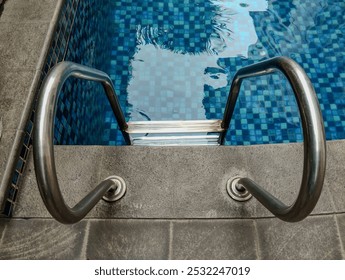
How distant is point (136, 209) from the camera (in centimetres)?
184

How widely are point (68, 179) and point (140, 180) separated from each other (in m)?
0.40

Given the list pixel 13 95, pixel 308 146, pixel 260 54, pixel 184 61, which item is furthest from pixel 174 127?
pixel 308 146

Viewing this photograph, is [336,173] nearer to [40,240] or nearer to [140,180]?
[140,180]

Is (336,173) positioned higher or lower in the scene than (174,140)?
higher

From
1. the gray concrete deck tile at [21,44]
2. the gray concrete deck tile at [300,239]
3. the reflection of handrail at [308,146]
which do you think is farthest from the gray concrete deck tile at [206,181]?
A: the gray concrete deck tile at [21,44]

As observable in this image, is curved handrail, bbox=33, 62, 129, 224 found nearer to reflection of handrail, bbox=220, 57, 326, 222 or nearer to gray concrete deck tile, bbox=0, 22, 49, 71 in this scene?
reflection of handrail, bbox=220, 57, 326, 222

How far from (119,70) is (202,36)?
1037mm

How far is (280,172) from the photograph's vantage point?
76.7 inches

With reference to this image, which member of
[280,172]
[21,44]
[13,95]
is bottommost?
[280,172]

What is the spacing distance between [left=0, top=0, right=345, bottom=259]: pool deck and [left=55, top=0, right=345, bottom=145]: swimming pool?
100 centimetres

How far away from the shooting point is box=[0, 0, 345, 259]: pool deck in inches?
67.7

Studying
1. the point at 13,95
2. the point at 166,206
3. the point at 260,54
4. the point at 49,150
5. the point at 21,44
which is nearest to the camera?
the point at 49,150

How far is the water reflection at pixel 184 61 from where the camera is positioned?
3.59 m
